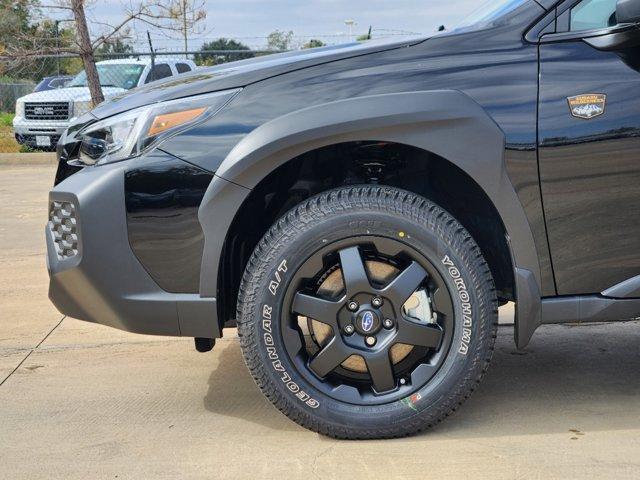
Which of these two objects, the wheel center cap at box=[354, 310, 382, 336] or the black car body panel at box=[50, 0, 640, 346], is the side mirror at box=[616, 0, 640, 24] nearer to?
the black car body panel at box=[50, 0, 640, 346]

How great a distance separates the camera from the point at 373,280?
2.96 meters

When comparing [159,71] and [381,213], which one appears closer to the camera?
[381,213]

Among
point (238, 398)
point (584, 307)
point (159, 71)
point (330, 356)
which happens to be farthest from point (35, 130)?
point (584, 307)

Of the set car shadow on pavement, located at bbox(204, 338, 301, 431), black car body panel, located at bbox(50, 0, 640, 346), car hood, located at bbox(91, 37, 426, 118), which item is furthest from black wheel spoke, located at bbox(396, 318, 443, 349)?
car hood, located at bbox(91, 37, 426, 118)

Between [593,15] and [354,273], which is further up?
[593,15]

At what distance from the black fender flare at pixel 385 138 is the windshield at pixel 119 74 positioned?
12629 mm

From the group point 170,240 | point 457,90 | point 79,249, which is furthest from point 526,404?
point 79,249

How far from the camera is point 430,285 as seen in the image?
299cm

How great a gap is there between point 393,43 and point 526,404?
1.56m

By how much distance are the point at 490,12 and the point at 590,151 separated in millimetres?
729

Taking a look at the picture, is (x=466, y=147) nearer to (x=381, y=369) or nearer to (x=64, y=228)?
(x=381, y=369)

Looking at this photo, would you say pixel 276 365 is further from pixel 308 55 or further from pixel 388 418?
pixel 308 55

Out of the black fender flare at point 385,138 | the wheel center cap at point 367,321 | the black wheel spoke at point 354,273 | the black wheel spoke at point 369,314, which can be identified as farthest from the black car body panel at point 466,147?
the wheel center cap at point 367,321

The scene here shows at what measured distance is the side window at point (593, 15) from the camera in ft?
9.78
